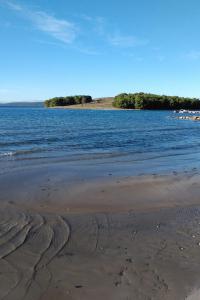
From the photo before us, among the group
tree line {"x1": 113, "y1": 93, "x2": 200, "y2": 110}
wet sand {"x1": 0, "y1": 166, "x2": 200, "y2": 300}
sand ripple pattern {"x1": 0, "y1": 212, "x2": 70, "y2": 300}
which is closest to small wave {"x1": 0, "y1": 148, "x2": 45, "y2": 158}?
wet sand {"x1": 0, "y1": 166, "x2": 200, "y2": 300}

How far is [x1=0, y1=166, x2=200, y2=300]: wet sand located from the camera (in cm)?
693

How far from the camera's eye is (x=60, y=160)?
2259 centimetres

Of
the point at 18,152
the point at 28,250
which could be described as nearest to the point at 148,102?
the point at 18,152

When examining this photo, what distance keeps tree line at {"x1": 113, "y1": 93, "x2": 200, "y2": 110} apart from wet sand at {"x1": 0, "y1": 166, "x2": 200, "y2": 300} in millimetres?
175033

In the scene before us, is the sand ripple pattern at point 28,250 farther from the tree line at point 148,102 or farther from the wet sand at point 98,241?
the tree line at point 148,102

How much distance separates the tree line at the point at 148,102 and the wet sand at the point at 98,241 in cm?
17503

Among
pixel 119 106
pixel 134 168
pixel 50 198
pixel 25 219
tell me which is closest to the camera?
pixel 25 219

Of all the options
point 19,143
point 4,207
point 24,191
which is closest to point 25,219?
point 4,207

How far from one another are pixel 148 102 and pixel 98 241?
600 feet

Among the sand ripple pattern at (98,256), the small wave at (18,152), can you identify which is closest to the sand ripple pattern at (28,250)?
the sand ripple pattern at (98,256)

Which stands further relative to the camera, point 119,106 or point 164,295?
→ point 119,106

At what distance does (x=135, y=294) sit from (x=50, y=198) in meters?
7.03

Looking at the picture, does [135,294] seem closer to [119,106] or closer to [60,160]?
[60,160]

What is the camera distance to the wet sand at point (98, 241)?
6930 millimetres
